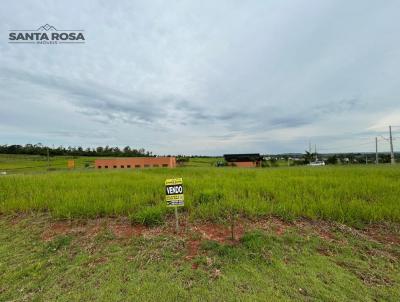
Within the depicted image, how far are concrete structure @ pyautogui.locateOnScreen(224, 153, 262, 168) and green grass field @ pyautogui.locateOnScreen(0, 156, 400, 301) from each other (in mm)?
45043

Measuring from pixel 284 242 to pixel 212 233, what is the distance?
121 cm

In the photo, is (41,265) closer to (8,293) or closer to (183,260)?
(8,293)

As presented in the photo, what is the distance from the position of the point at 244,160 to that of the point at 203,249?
2059 inches

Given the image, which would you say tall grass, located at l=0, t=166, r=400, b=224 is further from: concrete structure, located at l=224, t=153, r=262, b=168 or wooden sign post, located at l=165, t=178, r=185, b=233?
concrete structure, located at l=224, t=153, r=262, b=168

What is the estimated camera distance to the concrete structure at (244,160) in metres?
50.2

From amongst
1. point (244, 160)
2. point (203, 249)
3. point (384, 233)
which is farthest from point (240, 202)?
point (244, 160)

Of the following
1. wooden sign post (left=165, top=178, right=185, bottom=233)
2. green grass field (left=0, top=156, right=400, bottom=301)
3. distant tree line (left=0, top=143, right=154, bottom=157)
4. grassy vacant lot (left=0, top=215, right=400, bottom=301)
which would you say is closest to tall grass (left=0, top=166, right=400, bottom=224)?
green grass field (left=0, top=156, right=400, bottom=301)

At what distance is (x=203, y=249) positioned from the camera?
10.4ft

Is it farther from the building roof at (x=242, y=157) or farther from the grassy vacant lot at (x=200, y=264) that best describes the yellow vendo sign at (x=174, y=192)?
the building roof at (x=242, y=157)

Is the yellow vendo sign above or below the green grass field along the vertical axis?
Answer: above

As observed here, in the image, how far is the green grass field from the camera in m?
2.34

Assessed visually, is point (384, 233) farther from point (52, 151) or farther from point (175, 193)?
point (52, 151)

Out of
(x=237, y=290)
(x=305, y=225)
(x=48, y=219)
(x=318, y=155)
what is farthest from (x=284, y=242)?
(x=318, y=155)

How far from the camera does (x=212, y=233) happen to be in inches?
145
